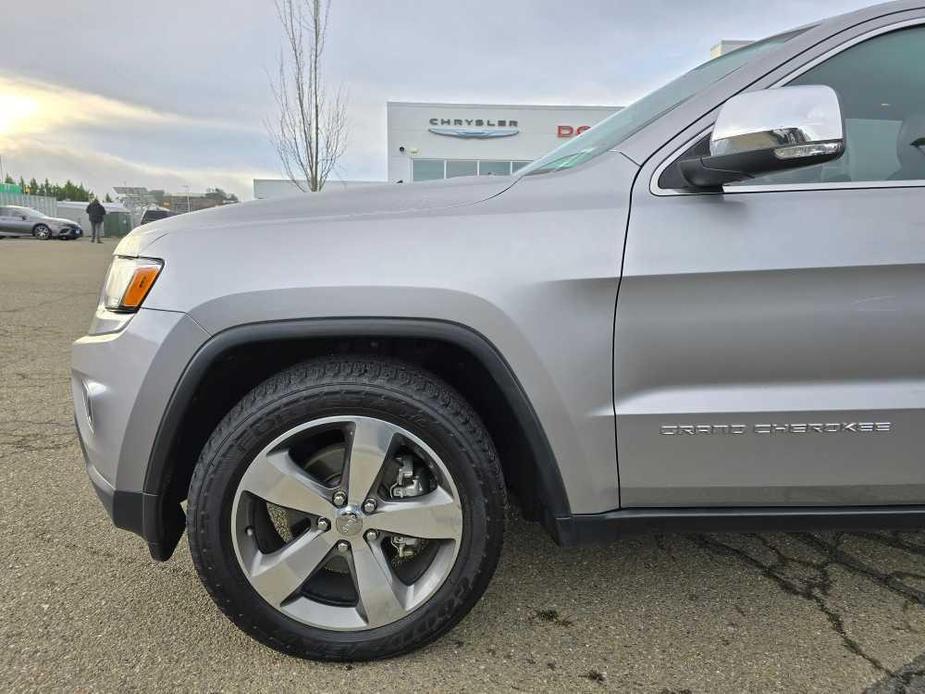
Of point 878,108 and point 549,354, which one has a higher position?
point 878,108

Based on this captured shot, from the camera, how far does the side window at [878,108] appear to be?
170 cm

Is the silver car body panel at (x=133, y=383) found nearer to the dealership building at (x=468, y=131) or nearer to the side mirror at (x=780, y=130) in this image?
the side mirror at (x=780, y=130)

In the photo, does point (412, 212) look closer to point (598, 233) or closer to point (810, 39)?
point (598, 233)

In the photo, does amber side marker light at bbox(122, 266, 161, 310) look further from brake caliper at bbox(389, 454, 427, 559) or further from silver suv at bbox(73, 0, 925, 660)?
brake caliper at bbox(389, 454, 427, 559)

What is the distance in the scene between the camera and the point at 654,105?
204 cm

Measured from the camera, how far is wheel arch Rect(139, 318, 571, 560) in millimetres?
1639

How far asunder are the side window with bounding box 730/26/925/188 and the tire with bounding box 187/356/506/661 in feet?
3.53

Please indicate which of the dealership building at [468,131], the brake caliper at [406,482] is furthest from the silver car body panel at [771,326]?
the dealership building at [468,131]

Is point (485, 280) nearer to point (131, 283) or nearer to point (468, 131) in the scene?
point (131, 283)

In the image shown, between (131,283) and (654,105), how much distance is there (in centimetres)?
169

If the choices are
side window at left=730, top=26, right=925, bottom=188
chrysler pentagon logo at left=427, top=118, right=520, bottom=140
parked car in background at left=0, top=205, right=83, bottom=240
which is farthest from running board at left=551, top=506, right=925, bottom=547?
parked car in background at left=0, top=205, right=83, bottom=240

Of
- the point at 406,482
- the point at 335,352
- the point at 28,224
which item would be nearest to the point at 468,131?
the point at 335,352

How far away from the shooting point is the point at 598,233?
162cm

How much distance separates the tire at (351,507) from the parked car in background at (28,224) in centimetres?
3313
